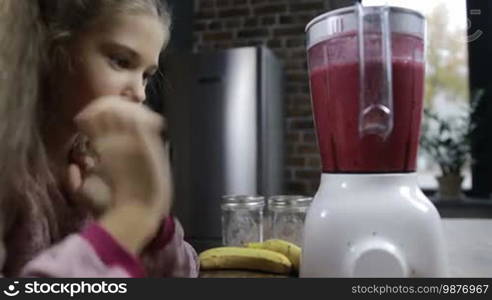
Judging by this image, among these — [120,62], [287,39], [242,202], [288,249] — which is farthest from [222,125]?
[120,62]

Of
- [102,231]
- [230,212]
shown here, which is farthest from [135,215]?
[230,212]

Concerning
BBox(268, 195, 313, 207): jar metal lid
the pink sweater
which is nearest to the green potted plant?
BBox(268, 195, 313, 207): jar metal lid

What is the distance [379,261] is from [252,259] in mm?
127

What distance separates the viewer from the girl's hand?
10.0 inches

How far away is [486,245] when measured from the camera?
27.3 inches

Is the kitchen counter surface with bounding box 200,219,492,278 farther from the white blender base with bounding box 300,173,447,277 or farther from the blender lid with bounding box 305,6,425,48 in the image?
the blender lid with bounding box 305,6,425,48

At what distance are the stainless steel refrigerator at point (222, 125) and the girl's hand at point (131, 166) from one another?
48.3 inches

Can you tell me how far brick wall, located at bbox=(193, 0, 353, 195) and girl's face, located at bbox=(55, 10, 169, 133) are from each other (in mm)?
1414

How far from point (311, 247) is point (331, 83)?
0.45 ft

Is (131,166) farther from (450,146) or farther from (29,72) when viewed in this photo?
(450,146)

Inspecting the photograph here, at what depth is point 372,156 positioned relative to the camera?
1.13ft

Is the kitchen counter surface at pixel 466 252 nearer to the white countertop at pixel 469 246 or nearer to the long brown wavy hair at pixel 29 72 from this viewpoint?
the white countertop at pixel 469 246

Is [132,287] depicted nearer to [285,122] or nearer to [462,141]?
[285,122]

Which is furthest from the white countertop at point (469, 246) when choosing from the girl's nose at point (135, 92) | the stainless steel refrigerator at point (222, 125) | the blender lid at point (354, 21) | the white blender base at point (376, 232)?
the stainless steel refrigerator at point (222, 125)
